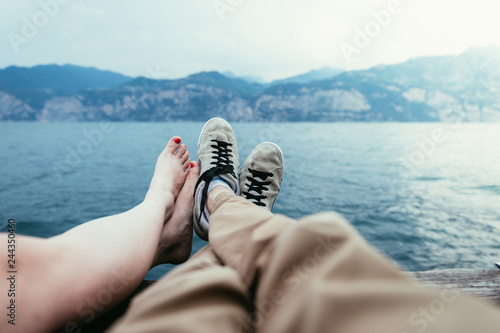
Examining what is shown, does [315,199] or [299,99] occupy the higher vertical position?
[299,99]

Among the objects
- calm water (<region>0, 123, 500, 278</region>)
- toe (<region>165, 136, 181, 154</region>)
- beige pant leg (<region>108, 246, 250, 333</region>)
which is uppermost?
toe (<region>165, 136, 181, 154</region>)

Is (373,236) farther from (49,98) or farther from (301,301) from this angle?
(49,98)

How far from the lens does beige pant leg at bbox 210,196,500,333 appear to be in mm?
351

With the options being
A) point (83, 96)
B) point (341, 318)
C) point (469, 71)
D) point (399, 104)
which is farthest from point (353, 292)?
point (399, 104)

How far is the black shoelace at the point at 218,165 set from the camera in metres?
1.71

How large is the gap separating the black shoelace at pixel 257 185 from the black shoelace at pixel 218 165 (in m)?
0.15

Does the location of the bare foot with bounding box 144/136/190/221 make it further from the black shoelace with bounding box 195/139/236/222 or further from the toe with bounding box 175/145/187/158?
the black shoelace with bounding box 195/139/236/222

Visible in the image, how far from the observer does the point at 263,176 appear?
6.82 ft

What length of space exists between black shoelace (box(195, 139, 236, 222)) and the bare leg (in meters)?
0.78

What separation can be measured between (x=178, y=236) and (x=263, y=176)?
2.65 feet

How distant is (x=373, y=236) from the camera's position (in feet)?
11.8

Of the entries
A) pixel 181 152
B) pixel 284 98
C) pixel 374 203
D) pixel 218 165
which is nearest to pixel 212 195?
pixel 218 165

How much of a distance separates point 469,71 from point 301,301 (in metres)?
57.5

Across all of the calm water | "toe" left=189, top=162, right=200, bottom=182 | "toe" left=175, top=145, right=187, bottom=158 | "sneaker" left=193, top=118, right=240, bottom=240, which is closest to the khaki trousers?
"sneaker" left=193, top=118, right=240, bottom=240
